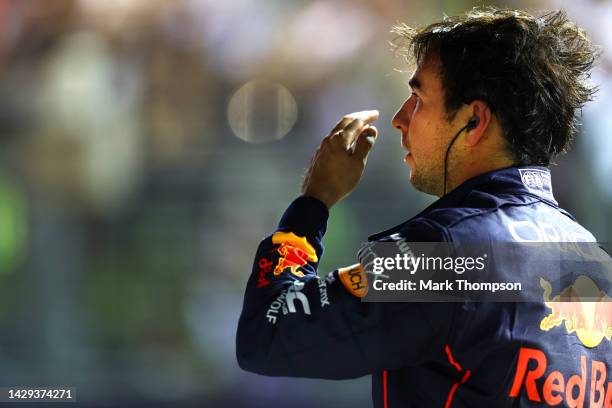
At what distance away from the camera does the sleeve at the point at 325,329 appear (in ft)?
3.02

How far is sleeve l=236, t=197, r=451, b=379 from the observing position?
922mm

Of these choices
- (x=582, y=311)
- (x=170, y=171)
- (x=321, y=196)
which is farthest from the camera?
(x=170, y=171)

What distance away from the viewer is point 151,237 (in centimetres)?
378

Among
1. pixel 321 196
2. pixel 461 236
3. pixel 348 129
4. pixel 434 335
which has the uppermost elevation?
pixel 348 129

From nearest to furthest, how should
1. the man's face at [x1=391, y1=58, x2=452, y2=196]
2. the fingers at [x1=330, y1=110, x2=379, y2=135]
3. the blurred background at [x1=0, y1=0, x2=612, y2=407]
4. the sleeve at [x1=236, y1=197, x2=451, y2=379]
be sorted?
the sleeve at [x1=236, y1=197, x2=451, y2=379], the man's face at [x1=391, y1=58, x2=452, y2=196], the fingers at [x1=330, y1=110, x2=379, y2=135], the blurred background at [x1=0, y1=0, x2=612, y2=407]

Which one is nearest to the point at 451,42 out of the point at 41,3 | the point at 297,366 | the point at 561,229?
the point at 561,229

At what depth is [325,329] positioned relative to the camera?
0.94 meters

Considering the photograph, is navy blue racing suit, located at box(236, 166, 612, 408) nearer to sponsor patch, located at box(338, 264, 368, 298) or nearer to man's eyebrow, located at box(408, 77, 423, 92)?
sponsor patch, located at box(338, 264, 368, 298)

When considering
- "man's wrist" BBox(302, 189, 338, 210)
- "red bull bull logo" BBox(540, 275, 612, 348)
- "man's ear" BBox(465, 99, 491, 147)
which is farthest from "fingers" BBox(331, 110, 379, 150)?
"red bull bull logo" BBox(540, 275, 612, 348)

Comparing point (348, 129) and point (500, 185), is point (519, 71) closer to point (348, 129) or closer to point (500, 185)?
point (500, 185)

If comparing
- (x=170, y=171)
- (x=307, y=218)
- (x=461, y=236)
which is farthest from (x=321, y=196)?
(x=170, y=171)

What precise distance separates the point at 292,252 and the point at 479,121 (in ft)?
1.09

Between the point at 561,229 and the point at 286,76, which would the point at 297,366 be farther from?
the point at 286,76

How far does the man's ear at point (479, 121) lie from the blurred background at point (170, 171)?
249cm
